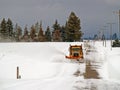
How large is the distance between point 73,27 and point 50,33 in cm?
2902

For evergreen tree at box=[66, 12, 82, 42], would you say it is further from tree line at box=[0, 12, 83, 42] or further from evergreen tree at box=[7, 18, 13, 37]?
evergreen tree at box=[7, 18, 13, 37]

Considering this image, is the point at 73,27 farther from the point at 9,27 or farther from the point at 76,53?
the point at 76,53

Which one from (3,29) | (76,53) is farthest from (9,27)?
(76,53)

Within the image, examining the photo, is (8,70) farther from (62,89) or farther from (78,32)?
(78,32)

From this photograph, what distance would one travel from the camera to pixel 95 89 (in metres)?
18.1

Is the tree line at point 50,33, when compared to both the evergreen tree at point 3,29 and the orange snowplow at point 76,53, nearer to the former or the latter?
the evergreen tree at point 3,29

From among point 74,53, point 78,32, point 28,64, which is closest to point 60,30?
point 78,32

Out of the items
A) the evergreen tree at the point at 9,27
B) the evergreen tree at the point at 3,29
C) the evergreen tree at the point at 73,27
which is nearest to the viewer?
the evergreen tree at the point at 73,27

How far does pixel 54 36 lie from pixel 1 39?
21.9 m

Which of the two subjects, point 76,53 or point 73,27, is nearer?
point 76,53

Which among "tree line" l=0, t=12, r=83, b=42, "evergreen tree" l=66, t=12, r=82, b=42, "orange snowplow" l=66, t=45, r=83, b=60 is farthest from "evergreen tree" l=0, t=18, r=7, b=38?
"orange snowplow" l=66, t=45, r=83, b=60

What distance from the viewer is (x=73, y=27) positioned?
A: 117 meters

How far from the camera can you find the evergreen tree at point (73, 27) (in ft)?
383

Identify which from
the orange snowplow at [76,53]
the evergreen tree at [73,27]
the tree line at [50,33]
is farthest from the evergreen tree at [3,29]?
the orange snowplow at [76,53]
